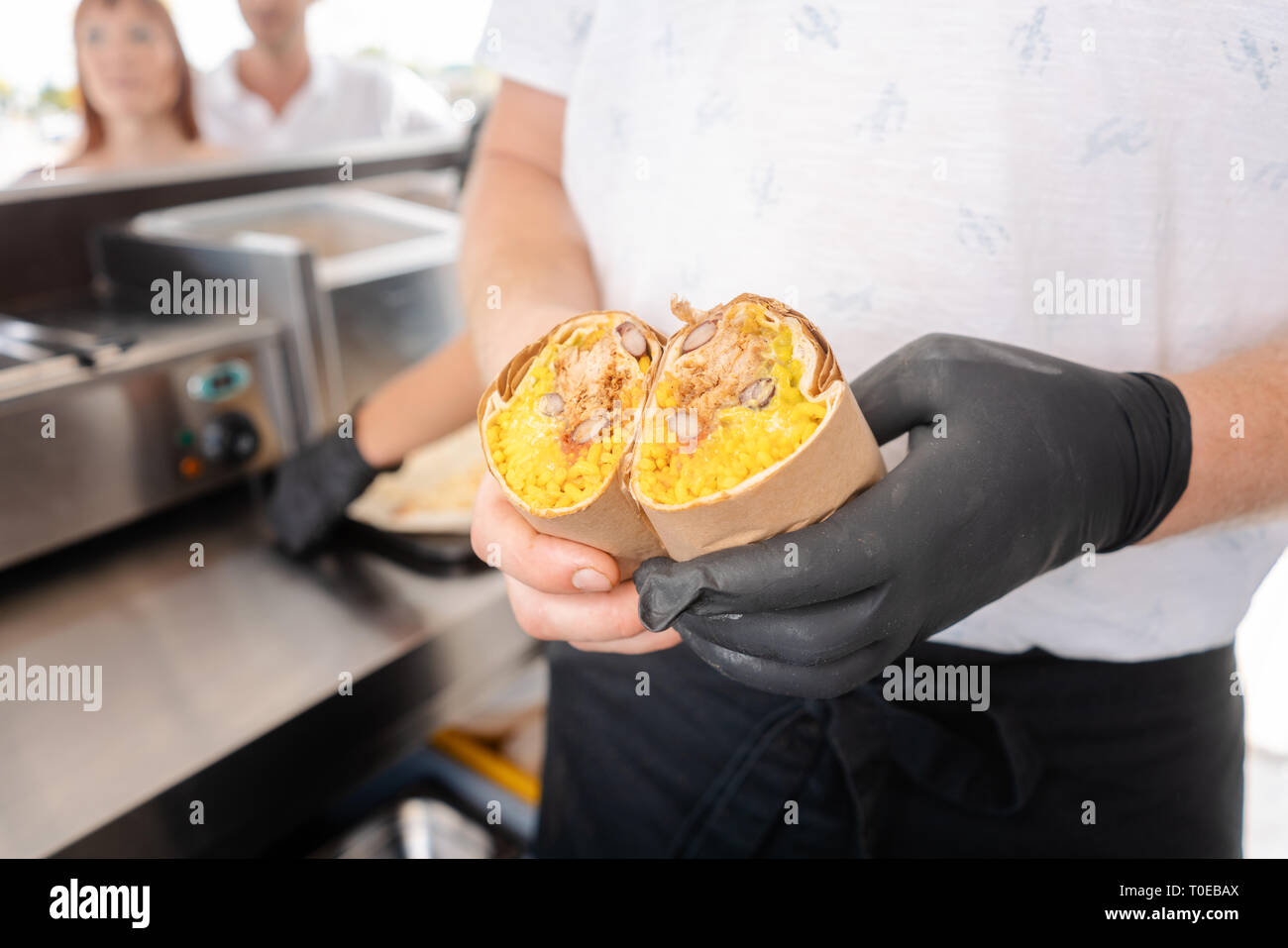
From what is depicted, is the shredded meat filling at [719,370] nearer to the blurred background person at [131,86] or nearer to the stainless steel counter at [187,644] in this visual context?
the stainless steel counter at [187,644]

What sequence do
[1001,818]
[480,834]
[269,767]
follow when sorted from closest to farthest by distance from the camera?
[1001,818] < [269,767] < [480,834]

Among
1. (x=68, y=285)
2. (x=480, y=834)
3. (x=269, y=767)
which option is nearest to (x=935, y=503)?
(x=269, y=767)

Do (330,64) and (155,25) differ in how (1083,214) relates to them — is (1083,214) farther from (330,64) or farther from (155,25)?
(330,64)

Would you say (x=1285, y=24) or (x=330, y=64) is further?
(x=330, y=64)

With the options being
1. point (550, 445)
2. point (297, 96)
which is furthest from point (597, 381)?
point (297, 96)

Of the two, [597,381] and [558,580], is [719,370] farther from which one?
[558,580]
